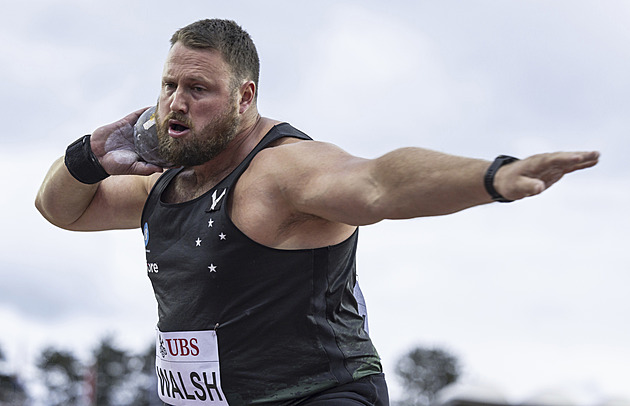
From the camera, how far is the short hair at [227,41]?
14.6ft

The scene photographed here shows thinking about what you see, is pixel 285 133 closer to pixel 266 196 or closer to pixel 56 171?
pixel 266 196

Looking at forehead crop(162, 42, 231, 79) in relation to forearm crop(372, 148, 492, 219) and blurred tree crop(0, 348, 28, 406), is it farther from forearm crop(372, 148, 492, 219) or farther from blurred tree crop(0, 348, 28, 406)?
blurred tree crop(0, 348, 28, 406)

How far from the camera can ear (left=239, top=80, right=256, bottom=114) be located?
4.57 meters

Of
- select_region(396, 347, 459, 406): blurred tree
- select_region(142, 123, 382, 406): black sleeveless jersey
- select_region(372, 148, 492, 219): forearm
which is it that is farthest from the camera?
select_region(396, 347, 459, 406): blurred tree

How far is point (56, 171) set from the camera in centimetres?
509

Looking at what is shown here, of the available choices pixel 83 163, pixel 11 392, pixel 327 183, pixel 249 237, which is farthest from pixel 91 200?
pixel 11 392

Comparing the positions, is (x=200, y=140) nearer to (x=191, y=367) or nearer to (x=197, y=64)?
(x=197, y=64)

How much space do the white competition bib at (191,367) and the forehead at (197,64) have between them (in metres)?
1.30

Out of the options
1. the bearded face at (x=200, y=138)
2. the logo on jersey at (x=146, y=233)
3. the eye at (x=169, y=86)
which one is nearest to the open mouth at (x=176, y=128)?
the bearded face at (x=200, y=138)

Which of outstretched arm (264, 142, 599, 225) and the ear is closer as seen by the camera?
outstretched arm (264, 142, 599, 225)

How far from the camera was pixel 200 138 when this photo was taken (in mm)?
4422

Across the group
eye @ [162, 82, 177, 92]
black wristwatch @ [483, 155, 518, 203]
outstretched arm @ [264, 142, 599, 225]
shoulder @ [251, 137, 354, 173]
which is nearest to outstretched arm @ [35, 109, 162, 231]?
eye @ [162, 82, 177, 92]

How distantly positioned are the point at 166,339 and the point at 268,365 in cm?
60

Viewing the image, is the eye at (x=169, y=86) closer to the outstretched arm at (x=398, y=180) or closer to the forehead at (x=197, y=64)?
the forehead at (x=197, y=64)
